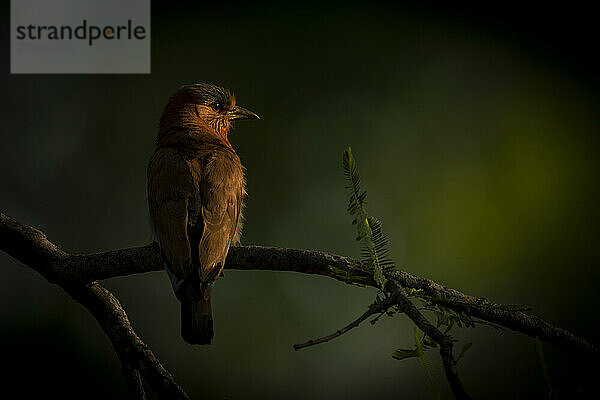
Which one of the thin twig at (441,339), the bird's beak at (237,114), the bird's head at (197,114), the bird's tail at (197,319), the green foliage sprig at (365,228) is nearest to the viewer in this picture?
the thin twig at (441,339)

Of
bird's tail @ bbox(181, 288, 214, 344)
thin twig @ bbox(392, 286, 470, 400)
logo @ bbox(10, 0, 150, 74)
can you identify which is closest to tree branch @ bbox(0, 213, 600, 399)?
thin twig @ bbox(392, 286, 470, 400)

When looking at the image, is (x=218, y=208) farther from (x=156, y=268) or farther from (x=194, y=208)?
(x=156, y=268)

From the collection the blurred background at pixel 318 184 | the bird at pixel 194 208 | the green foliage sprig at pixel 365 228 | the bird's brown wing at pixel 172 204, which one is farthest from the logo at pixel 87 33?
the green foliage sprig at pixel 365 228

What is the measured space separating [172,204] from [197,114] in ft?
2.77

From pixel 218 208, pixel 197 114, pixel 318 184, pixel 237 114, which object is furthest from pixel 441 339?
pixel 318 184

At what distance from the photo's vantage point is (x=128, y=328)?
6.14ft

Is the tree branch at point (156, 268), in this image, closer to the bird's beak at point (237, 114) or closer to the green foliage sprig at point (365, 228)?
the green foliage sprig at point (365, 228)

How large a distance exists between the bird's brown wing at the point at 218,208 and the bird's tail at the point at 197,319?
64 millimetres

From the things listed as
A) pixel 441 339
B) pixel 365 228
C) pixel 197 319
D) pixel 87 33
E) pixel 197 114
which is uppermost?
pixel 87 33

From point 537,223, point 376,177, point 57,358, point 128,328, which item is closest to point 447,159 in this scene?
point 376,177

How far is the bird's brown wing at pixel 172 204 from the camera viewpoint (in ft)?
6.53

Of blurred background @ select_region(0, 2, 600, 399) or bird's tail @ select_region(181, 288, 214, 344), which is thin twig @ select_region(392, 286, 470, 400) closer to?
bird's tail @ select_region(181, 288, 214, 344)

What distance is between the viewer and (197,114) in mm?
2920

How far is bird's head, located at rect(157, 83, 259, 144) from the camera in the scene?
8.95 feet
